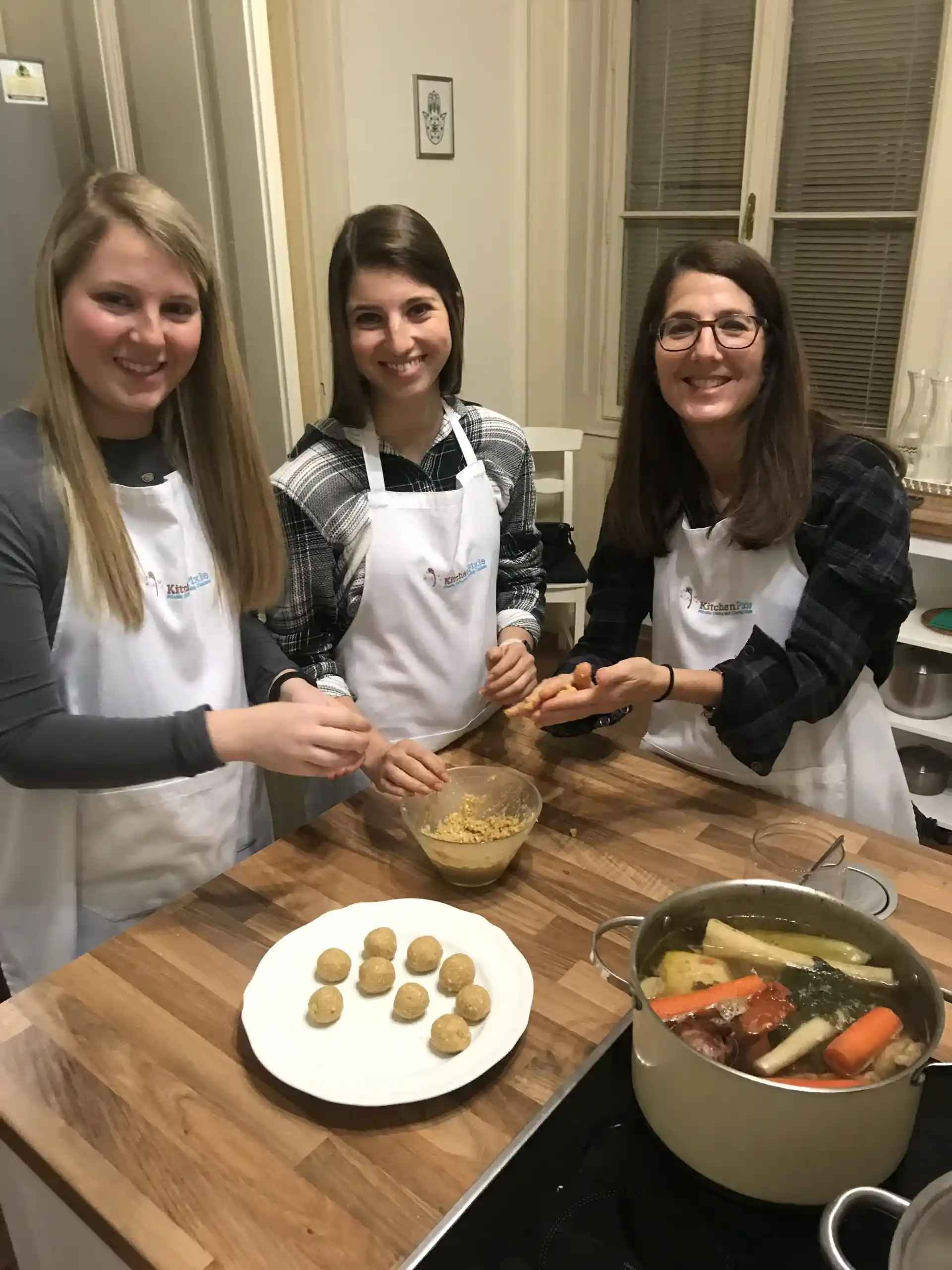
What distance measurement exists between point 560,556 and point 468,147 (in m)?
1.27

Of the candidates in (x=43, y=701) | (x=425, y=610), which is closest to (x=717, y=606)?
(x=425, y=610)

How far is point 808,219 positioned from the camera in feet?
9.20

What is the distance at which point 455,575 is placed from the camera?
137cm

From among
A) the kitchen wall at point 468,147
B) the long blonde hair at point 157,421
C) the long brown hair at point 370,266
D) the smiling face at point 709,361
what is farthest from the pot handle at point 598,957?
the kitchen wall at point 468,147

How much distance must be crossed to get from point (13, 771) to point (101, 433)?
1.29ft

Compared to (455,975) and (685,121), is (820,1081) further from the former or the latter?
(685,121)

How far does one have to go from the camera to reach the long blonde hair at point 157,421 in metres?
1.00

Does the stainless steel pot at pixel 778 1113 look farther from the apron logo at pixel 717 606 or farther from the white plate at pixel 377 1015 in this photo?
the apron logo at pixel 717 606

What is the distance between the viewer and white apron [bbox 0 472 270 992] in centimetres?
105

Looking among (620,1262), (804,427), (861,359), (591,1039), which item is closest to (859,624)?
(804,427)

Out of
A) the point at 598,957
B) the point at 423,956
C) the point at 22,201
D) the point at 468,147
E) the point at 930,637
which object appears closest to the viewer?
the point at 598,957

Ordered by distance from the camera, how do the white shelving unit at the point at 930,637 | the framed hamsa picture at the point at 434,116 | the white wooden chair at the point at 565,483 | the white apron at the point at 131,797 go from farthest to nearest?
the white wooden chair at the point at 565,483 < the framed hamsa picture at the point at 434,116 < the white shelving unit at the point at 930,637 < the white apron at the point at 131,797

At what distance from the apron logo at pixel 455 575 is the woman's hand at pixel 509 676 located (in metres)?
0.11

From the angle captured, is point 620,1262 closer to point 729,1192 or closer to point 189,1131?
point 729,1192
